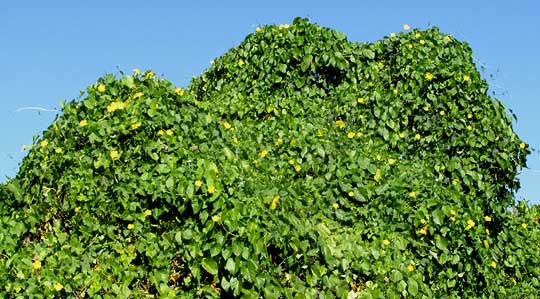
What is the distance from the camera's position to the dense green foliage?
5.02 m

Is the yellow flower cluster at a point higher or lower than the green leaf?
higher

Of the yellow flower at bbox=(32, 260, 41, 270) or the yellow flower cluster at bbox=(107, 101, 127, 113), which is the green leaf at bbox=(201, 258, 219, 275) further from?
the yellow flower cluster at bbox=(107, 101, 127, 113)

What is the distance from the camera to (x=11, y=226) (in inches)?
213

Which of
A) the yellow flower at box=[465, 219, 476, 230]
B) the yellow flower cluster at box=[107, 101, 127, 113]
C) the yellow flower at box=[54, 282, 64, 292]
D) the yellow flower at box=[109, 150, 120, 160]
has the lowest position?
the yellow flower at box=[54, 282, 64, 292]

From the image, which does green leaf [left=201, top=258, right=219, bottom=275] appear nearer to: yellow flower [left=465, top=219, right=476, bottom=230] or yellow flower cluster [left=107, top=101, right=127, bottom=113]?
yellow flower cluster [left=107, top=101, right=127, bottom=113]

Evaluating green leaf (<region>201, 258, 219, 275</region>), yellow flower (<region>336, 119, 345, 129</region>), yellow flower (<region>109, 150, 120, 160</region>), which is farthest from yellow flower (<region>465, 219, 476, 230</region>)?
Result: yellow flower (<region>109, 150, 120, 160</region>)

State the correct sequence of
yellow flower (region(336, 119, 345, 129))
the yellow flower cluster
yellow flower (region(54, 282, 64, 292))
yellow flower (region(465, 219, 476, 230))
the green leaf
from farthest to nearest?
yellow flower (region(336, 119, 345, 129)) → yellow flower (region(465, 219, 476, 230)) → the yellow flower cluster → yellow flower (region(54, 282, 64, 292)) → the green leaf

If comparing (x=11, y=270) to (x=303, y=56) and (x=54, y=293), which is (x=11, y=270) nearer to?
(x=54, y=293)

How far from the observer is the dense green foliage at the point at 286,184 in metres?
5.02

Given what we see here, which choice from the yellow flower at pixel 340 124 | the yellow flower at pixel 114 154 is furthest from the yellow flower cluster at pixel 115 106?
the yellow flower at pixel 340 124

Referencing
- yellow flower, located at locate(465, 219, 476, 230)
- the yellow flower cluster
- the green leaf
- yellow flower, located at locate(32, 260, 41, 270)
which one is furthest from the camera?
yellow flower, located at locate(465, 219, 476, 230)

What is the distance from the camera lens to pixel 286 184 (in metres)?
5.81

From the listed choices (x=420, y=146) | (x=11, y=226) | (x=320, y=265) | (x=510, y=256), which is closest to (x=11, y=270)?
(x=11, y=226)

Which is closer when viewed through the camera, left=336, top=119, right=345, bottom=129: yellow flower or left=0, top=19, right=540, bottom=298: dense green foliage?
left=0, top=19, right=540, bottom=298: dense green foliage
